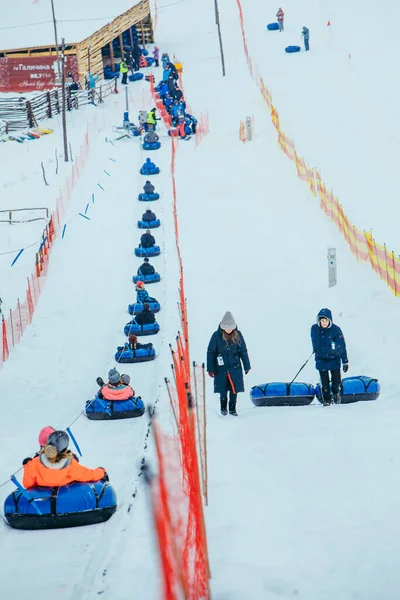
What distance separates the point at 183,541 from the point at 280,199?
19200 mm

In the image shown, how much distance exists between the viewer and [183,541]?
7.54 meters

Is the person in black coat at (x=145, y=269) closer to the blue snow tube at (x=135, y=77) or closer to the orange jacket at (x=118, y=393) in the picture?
the orange jacket at (x=118, y=393)

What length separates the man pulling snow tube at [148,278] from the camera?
2100 cm

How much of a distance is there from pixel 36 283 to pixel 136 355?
7.41 metres

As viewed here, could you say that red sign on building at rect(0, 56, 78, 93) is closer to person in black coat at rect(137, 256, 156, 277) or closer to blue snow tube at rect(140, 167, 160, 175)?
blue snow tube at rect(140, 167, 160, 175)

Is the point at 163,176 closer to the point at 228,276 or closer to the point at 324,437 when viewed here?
the point at 228,276

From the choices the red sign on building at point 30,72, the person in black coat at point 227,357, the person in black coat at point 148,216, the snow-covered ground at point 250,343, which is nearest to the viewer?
the snow-covered ground at point 250,343

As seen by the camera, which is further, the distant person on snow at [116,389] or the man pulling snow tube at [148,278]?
the man pulling snow tube at [148,278]

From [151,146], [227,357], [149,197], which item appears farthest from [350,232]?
[151,146]

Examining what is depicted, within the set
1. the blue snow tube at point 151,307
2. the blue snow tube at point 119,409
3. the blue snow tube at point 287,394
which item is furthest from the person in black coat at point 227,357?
the blue snow tube at point 151,307

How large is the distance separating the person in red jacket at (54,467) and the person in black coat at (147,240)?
1471cm

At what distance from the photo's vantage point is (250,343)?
1664cm

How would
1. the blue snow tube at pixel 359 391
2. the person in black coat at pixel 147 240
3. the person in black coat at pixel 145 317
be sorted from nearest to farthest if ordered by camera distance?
the blue snow tube at pixel 359 391 < the person in black coat at pixel 145 317 < the person in black coat at pixel 147 240

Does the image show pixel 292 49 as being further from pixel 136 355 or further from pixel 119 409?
pixel 119 409
